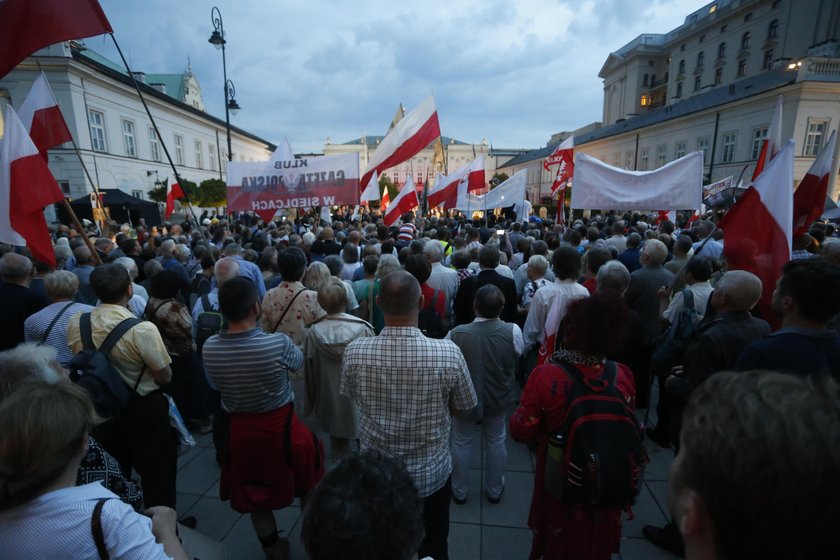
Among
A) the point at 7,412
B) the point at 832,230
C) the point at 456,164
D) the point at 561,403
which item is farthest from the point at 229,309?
the point at 456,164

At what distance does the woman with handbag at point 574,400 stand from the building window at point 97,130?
2986 centimetres

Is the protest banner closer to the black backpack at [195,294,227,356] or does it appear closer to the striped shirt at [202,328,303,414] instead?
the black backpack at [195,294,227,356]

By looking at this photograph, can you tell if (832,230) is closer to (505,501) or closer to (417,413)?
(505,501)

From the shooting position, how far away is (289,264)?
3.78 metres

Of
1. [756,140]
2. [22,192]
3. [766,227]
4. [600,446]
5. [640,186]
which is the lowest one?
[600,446]

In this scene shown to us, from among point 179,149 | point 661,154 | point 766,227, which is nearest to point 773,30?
point 661,154

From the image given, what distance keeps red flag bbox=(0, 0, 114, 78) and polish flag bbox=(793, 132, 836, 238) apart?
703 centimetres

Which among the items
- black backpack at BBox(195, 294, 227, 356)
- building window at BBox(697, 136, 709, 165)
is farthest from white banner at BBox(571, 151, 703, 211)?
building window at BBox(697, 136, 709, 165)

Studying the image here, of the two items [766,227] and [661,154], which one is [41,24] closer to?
[766,227]

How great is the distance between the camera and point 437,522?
7.98ft

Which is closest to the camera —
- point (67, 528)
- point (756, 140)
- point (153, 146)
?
point (67, 528)

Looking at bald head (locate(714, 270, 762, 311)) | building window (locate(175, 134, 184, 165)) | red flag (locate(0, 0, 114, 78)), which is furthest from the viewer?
building window (locate(175, 134, 184, 165))

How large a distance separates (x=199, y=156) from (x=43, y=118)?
122 feet

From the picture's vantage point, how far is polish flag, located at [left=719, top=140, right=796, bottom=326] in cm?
331
